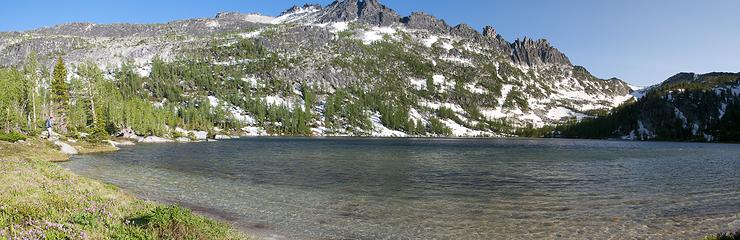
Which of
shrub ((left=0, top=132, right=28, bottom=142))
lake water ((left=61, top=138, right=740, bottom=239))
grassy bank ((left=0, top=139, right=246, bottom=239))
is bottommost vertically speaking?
lake water ((left=61, top=138, right=740, bottom=239))

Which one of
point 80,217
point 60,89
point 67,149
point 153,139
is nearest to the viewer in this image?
point 80,217

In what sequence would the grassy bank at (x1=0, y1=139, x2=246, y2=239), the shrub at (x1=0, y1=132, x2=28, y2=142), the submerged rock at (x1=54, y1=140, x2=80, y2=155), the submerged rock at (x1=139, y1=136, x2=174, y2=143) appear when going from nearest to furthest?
the grassy bank at (x1=0, y1=139, x2=246, y2=239)
the shrub at (x1=0, y1=132, x2=28, y2=142)
the submerged rock at (x1=54, y1=140, x2=80, y2=155)
the submerged rock at (x1=139, y1=136, x2=174, y2=143)

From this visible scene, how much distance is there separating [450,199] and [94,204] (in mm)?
22377

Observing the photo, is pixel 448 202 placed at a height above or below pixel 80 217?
below

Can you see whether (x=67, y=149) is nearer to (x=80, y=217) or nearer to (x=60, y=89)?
(x=60, y=89)

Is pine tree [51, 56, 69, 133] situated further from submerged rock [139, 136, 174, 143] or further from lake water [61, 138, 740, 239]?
lake water [61, 138, 740, 239]

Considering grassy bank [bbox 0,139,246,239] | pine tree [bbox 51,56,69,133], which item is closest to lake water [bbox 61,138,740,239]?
grassy bank [bbox 0,139,246,239]

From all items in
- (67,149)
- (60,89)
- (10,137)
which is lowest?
(67,149)

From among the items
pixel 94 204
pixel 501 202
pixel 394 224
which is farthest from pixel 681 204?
pixel 94 204

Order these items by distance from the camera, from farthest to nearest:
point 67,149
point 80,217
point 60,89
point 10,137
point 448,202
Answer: point 60,89 < point 67,149 < point 10,137 < point 448,202 < point 80,217

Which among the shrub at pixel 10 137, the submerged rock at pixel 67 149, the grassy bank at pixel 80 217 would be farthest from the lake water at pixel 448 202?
the submerged rock at pixel 67 149

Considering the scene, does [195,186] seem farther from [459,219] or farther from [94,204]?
[459,219]

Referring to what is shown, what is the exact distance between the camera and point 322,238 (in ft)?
66.2

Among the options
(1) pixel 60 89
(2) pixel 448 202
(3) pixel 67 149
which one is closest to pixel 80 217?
(2) pixel 448 202
